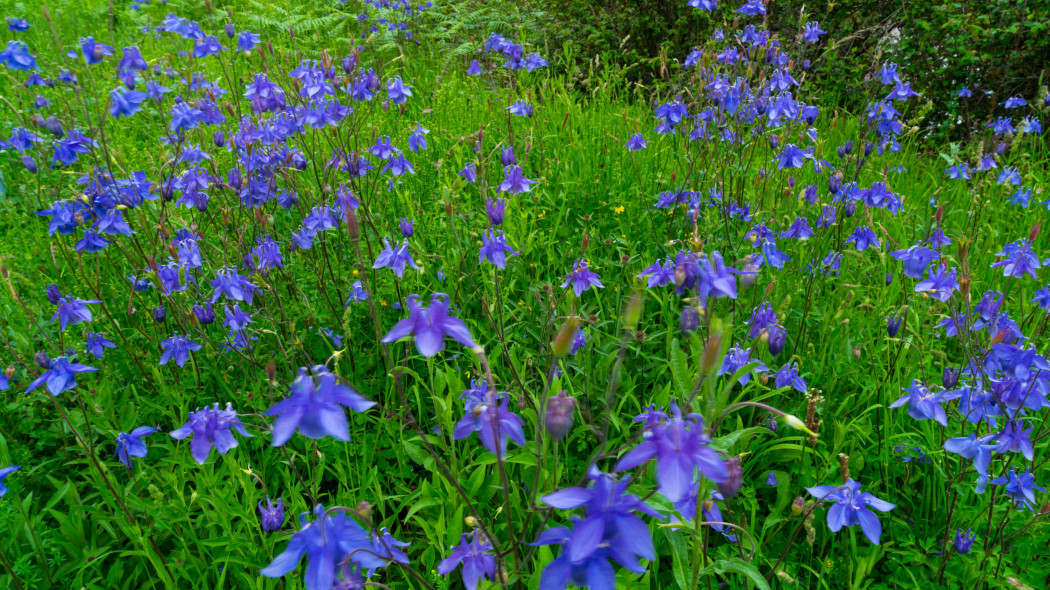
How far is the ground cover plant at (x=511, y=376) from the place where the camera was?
1.28 m

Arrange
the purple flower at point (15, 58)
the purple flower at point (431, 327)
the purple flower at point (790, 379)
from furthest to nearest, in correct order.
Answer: the purple flower at point (15, 58) → the purple flower at point (790, 379) → the purple flower at point (431, 327)

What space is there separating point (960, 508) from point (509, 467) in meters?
1.41

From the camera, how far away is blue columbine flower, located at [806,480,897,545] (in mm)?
1521

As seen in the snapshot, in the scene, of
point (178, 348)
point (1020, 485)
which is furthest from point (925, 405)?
point (178, 348)

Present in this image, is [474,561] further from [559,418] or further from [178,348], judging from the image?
[178,348]

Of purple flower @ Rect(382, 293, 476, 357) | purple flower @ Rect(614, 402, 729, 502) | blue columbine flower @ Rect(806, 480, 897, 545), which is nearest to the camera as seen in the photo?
purple flower @ Rect(614, 402, 729, 502)

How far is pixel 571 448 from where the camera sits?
2.25 metres

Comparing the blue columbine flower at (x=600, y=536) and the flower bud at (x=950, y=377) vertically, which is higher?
the blue columbine flower at (x=600, y=536)

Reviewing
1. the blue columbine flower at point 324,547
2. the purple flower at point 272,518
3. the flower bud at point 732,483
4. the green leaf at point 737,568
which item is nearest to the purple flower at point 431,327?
the blue columbine flower at point 324,547

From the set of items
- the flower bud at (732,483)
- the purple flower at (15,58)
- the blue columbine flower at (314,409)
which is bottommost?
the flower bud at (732,483)

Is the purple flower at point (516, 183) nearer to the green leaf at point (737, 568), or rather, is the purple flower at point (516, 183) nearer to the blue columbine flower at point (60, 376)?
the blue columbine flower at point (60, 376)

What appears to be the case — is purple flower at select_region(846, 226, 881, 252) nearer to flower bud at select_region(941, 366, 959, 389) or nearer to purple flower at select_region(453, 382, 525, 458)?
flower bud at select_region(941, 366, 959, 389)

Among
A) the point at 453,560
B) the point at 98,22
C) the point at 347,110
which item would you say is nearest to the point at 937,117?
the point at 347,110

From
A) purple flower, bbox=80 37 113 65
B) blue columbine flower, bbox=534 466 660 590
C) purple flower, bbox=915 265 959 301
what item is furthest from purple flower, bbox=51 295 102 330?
purple flower, bbox=915 265 959 301
